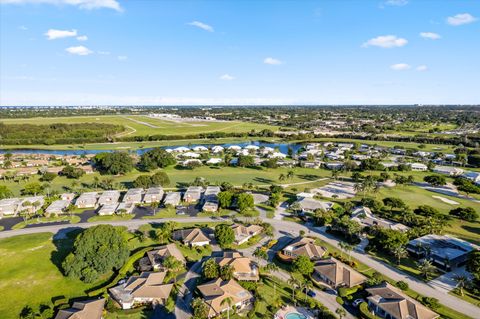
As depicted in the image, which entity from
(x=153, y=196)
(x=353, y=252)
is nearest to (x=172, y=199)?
(x=153, y=196)

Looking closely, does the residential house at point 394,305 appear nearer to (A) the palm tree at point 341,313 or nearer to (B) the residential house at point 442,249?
(A) the palm tree at point 341,313

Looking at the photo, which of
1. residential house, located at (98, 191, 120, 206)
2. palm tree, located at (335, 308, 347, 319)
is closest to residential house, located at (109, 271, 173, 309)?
palm tree, located at (335, 308, 347, 319)

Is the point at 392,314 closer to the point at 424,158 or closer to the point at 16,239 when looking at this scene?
the point at 16,239

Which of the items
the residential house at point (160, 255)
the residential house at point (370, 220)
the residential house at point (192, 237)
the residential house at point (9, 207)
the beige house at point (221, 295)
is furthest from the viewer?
the residential house at point (9, 207)

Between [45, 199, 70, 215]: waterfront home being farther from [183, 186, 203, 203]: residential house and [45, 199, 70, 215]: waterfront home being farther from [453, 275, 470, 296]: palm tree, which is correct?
[453, 275, 470, 296]: palm tree

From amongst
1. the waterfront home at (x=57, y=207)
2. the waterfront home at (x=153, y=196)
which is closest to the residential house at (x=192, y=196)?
the waterfront home at (x=153, y=196)
